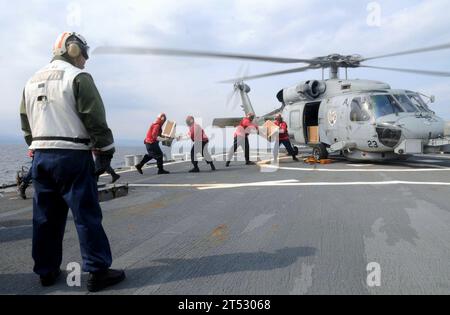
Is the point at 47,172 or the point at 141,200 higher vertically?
the point at 47,172

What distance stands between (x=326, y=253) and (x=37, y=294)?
2418mm

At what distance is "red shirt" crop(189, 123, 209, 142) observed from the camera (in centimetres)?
1153

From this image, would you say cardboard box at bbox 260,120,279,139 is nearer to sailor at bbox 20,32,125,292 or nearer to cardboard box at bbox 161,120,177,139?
cardboard box at bbox 161,120,177,139

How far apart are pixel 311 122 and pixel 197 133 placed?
5.22 m

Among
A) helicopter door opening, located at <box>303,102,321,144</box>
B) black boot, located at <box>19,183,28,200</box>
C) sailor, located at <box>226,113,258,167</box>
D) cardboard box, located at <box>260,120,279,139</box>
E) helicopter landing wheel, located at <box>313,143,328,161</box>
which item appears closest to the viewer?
black boot, located at <box>19,183,28,200</box>

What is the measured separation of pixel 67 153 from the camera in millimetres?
2703

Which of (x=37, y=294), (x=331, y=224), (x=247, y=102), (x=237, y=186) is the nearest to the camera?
(x=37, y=294)

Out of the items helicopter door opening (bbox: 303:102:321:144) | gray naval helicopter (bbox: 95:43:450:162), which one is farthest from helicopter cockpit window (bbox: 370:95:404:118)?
helicopter door opening (bbox: 303:102:321:144)

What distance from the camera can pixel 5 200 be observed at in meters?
6.73

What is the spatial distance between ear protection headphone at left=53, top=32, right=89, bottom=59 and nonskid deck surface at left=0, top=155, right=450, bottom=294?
5.96 feet

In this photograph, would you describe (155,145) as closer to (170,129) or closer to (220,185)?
(170,129)
